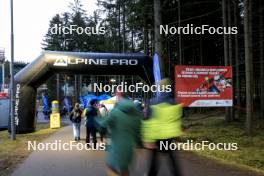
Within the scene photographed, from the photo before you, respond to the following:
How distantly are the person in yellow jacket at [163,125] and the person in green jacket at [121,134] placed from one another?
6.34 ft

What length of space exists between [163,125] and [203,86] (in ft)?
33.2

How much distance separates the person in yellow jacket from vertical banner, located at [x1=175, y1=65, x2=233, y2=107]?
9498mm

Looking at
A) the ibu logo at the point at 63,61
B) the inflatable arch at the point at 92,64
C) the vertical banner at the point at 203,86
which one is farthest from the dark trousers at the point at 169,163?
the ibu logo at the point at 63,61

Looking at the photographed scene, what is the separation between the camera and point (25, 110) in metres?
24.6

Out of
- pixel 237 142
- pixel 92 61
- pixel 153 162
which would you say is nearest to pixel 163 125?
pixel 153 162

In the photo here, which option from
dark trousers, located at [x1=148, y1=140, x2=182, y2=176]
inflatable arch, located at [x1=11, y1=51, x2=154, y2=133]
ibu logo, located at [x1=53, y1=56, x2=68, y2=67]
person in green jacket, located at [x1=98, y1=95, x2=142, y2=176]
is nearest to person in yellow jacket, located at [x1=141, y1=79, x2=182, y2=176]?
dark trousers, located at [x1=148, y1=140, x2=182, y2=176]

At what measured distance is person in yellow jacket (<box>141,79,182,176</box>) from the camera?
9264mm

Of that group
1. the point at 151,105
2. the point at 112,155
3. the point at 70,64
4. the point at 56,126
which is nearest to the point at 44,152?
the point at 70,64

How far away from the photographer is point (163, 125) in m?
9.27

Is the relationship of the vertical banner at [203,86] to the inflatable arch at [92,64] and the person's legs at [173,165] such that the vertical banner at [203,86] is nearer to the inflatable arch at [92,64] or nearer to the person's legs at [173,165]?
the inflatable arch at [92,64]

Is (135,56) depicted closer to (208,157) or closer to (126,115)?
(208,157)

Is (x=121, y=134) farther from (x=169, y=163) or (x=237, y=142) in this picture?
(x=237, y=142)

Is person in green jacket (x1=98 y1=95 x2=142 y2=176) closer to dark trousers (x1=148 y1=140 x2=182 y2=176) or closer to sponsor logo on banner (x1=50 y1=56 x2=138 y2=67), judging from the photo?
dark trousers (x1=148 y1=140 x2=182 y2=176)

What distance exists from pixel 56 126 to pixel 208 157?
762 inches
